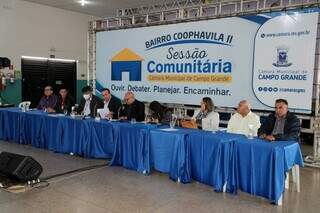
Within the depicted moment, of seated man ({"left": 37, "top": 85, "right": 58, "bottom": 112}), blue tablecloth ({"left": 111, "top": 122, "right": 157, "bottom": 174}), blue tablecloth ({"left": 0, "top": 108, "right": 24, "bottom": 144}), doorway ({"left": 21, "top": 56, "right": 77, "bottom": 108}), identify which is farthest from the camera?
doorway ({"left": 21, "top": 56, "right": 77, "bottom": 108})

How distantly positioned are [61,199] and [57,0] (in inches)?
274

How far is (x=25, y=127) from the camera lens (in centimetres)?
596

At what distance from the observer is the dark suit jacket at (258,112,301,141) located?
367cm

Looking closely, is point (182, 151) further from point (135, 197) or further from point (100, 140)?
point (100, 140)

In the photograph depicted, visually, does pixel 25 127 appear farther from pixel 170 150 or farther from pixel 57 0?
pixel 57 0

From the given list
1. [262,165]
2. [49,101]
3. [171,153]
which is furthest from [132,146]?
[49,101]

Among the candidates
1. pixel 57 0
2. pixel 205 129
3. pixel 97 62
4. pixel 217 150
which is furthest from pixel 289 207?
pixel 57 0

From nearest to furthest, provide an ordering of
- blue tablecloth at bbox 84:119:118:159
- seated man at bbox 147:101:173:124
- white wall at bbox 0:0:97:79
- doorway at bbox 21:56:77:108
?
blue tablecloth at bbox 84:119:118:159 → seated man at bbox 147:101:173:124 → white wall at bbox 0:0:97:79 → doorway at bbox 21:56:77:108

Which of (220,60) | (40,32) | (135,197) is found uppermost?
(40,32)

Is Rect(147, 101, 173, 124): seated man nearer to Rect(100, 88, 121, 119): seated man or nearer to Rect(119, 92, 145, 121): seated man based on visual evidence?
Rect(119, 92, 145, 121): seated man

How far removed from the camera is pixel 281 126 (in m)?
3.97

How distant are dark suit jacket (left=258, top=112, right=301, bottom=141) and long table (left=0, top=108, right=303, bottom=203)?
0.56ft

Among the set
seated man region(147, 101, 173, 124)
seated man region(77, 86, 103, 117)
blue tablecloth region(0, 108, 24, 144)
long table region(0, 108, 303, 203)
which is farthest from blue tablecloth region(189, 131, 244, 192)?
blue tablecloth region(0, 108, 24, 144)

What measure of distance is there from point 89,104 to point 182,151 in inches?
106
